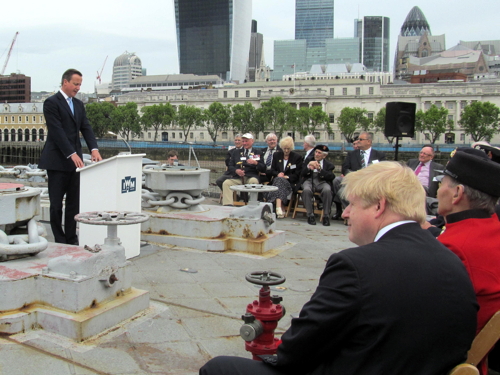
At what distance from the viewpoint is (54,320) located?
3391mm

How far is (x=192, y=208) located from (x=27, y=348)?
4127mm

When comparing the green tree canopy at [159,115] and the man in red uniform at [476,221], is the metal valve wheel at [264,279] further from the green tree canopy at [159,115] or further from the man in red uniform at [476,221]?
the green tree canopy at [159,115]

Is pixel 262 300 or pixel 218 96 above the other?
pixel 218 96

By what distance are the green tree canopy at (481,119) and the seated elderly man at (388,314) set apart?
3613 inches

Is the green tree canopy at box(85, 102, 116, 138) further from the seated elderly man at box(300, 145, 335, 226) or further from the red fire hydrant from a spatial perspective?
the red fire hydrant

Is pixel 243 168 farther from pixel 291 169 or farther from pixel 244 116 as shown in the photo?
pixel 244 116

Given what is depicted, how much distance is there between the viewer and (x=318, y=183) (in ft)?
31.5

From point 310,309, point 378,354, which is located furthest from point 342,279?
point 378,354

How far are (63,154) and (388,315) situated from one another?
474 centimetres

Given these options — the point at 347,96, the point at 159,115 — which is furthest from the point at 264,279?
the point at 159,115

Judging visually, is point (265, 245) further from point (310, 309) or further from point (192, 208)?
point (310, 309)

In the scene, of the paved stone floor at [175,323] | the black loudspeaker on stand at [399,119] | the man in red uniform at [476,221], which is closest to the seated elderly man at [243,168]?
the black loudspeaker on stand at [399,119]

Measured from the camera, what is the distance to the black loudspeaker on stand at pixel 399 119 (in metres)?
10.4

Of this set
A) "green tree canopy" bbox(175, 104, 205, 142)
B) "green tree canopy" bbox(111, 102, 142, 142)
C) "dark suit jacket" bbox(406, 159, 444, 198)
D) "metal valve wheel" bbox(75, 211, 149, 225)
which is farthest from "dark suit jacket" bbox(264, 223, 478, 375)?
"green tree canopy" bbox(111, 102, 142, 142)
